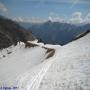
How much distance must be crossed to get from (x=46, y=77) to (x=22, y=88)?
102 inches

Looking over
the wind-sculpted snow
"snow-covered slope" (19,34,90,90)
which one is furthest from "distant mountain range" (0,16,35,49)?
"snow-covered slope" (19,34,90,90)

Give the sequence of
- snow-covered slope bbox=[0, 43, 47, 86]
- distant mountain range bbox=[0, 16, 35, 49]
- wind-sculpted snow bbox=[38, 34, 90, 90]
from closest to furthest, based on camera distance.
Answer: wind-sculpted snow bbox=[38, 34, 90, 90] → snow-covered slope bbox=[0, 43, 47, 86] → distant mountain range bbox=[0, 16, 35, 49]

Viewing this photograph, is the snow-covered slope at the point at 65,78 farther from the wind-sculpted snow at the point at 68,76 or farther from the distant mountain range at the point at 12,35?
the distant mountain range at the point at 12,35

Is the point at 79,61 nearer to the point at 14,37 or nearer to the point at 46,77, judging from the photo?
the point at 46,77

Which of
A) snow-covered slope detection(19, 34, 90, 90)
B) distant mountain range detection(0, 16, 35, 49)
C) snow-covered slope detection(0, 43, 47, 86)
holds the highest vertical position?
distant mountain range detection(0, 16, 35, 49)

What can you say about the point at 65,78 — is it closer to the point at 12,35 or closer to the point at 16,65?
the point at 16,65

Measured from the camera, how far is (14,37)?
549 ft

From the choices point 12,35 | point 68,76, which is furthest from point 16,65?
point 12,35

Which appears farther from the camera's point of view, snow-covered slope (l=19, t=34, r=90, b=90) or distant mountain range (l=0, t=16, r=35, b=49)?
distant mountain range (l=0, t=16, r=35, b=49)

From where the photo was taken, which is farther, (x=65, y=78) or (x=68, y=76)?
(x=68, y=76)

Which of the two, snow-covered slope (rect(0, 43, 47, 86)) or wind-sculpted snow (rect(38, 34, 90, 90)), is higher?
snow-covered slope (rect(0, 43, 47, 86))

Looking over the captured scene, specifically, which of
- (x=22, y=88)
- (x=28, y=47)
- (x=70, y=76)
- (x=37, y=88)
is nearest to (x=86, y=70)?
(x=70, y=76)

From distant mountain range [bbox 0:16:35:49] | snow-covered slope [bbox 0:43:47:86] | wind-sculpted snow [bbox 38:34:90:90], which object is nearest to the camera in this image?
wind-sculpted snow [bbox 38:34:90:90]

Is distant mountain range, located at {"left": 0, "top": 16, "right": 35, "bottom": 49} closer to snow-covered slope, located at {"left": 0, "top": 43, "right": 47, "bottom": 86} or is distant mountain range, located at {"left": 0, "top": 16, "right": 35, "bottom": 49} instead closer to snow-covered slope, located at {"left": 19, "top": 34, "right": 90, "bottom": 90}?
snow-covered slope, located at {"left": 0, "top": 43, "right": 47, "bottom": 86}
